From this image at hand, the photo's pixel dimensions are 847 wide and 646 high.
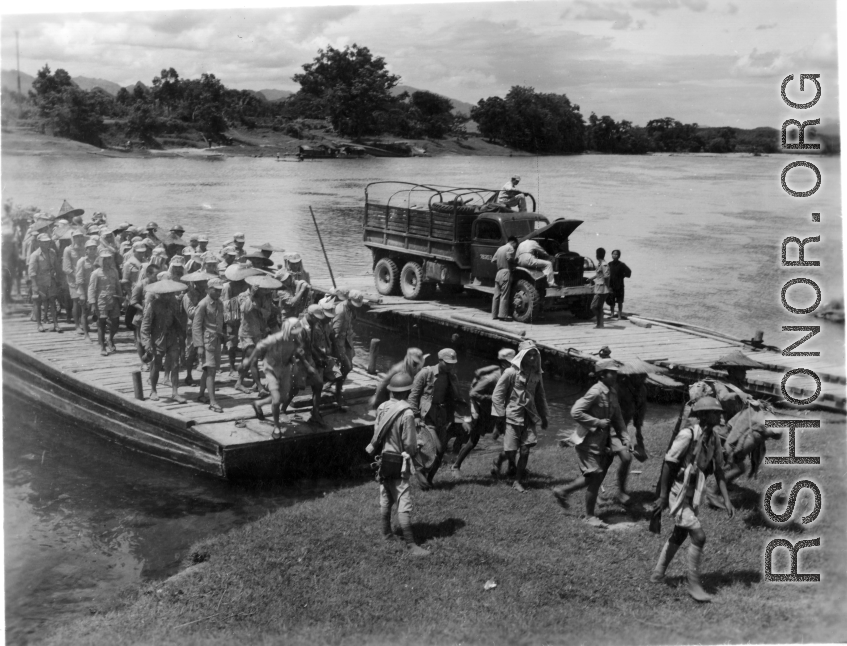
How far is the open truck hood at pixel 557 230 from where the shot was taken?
57.9ft

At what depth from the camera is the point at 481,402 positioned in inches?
410

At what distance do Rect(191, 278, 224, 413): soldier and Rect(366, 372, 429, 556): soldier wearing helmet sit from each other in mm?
3961

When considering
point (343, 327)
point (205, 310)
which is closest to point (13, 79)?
point (205, 310)

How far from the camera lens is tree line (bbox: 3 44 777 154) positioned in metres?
18.5

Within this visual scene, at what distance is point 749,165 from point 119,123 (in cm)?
2151

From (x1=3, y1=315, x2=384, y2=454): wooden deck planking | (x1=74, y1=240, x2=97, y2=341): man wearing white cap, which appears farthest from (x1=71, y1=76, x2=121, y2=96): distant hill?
(x1=3, y1=315, x2=384, y2=454): wooden deck planking

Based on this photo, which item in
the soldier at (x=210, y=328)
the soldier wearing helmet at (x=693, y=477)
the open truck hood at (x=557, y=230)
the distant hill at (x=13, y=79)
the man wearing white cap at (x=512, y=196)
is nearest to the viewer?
the soldier wearing helmet at (x=693, y=477)

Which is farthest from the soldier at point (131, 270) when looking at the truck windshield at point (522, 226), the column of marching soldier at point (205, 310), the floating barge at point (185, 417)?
the truck windshield at point (522, 226)

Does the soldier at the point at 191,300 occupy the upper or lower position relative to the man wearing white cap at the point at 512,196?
lower

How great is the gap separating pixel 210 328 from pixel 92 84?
8444mm

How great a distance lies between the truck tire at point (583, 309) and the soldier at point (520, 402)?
8471 millimetres

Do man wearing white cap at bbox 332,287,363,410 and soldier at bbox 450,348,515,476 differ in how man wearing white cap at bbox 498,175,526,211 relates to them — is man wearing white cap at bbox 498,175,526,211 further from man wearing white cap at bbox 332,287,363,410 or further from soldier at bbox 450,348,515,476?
soldier at bbox 450,348,515,476

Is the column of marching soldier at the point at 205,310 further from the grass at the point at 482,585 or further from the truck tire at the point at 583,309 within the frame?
the truck tire at the point at 583,309

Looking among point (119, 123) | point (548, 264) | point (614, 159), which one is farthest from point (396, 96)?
point (614, 159)
